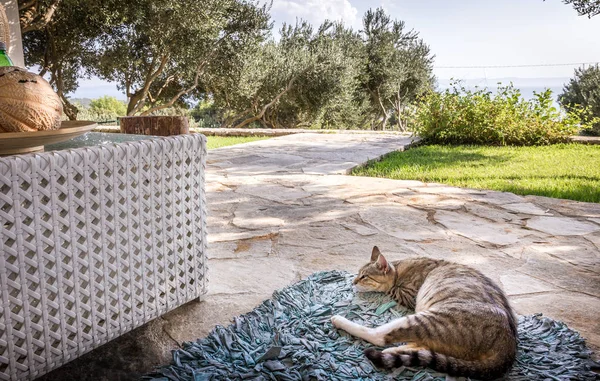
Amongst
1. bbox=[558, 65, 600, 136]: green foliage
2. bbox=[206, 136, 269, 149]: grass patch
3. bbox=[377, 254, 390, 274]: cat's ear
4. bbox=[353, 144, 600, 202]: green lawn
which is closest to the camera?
bbox=[377, 254, 390, 274]: cat's ear

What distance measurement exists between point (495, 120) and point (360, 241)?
6439mm

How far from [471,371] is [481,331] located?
159mm

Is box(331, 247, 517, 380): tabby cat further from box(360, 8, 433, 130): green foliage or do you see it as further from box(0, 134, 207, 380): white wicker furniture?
box(360, 8, 433, 130): green foliage

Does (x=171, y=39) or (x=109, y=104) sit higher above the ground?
(x=171, y=39)

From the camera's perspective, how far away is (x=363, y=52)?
19062 millimetres

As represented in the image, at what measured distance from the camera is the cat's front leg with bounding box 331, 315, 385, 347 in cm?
185

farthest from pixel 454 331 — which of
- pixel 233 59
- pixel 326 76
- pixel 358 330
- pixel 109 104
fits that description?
pixel 109 104

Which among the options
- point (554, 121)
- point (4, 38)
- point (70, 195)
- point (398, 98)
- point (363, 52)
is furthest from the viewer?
point (398, 98)

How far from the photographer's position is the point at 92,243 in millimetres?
1667

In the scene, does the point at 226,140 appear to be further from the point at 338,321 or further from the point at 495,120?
the point at 338,321

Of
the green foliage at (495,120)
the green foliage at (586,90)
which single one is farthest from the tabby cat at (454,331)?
the green foliage at (586,90)

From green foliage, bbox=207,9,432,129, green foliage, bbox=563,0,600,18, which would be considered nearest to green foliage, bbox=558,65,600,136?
green foliage, bbox=207,9,432,129

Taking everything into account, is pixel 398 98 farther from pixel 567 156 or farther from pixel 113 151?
pixel 113 151

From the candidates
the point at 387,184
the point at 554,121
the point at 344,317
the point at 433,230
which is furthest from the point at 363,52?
the point at 344,317
